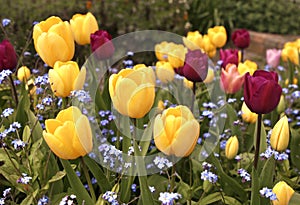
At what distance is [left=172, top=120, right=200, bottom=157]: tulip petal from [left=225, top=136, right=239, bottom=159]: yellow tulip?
426 mm

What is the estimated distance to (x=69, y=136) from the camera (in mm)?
1317

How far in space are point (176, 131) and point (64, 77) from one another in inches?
17.1

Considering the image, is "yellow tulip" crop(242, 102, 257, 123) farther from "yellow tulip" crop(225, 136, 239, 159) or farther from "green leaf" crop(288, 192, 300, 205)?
"green leaf" crop(288, 192, 300, 205)

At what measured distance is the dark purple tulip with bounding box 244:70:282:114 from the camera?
1432mm

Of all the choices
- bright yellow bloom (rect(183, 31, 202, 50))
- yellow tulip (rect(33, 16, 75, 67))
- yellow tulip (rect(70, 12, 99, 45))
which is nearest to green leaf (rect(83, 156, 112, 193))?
yellow tulip (rect(33, 16, 75, 67))

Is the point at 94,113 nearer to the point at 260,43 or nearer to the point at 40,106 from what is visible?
the point at 40,106

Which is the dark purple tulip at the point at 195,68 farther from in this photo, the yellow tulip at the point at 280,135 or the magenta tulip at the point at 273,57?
the magenta tulip at the point at 273,57

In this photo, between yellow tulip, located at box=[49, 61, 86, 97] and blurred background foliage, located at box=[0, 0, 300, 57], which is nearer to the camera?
yellow tulip, located at box=[49, 61, 86, 97]

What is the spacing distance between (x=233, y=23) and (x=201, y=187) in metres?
4.92

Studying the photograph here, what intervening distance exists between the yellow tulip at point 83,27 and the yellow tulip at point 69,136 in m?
0.75

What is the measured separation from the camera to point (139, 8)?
568 cm

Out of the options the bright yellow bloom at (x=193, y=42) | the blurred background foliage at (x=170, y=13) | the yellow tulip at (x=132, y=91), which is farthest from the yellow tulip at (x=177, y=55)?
the blurred background foliage at (x=170, y=13)

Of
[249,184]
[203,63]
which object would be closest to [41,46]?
[203,63]

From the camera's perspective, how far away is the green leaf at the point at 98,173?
1.52 meters
